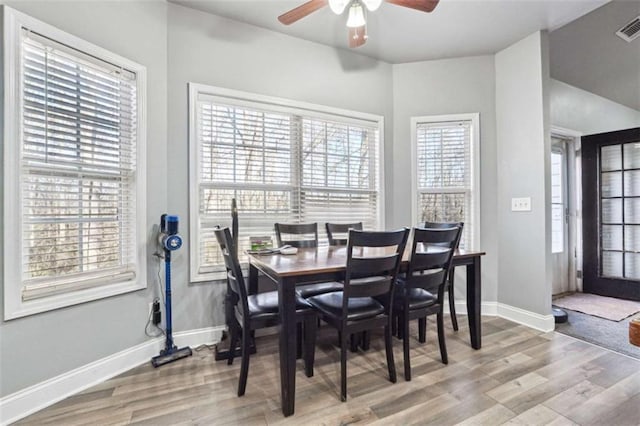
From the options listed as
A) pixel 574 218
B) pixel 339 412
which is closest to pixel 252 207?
pixel 339 412

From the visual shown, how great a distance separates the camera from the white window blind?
3.29 m

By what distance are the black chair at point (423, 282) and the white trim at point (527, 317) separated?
1.29 m

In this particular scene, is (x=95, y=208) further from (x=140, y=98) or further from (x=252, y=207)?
(x=252, y=207)

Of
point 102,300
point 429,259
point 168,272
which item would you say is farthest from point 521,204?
point 102,300

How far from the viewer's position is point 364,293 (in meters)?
1.74

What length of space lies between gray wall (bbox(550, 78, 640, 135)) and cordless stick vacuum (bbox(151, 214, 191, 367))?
14.4 feet

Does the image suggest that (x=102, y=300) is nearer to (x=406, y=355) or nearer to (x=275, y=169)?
(x=275, y=169)

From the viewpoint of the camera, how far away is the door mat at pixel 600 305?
121 inches

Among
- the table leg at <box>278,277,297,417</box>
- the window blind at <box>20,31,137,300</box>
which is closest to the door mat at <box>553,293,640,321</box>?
the table leg at <box>278,277,297,417</box>

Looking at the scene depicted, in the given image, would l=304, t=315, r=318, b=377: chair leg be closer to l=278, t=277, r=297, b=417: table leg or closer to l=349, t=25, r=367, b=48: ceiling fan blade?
l=278, t=277, r=297, b=417: table leg

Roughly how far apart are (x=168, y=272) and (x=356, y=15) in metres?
2.26

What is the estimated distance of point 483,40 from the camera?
117 inches

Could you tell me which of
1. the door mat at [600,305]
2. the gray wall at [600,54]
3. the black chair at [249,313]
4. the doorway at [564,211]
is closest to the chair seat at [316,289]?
the black chair at [249,313]

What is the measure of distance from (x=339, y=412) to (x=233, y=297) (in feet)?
3.25
